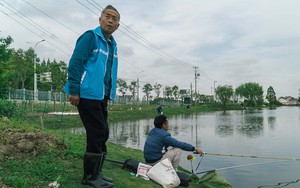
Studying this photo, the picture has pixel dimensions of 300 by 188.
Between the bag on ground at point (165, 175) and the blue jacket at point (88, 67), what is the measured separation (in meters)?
1.79

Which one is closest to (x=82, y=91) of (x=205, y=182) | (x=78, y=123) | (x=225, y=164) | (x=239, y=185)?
(x=205, y=182)

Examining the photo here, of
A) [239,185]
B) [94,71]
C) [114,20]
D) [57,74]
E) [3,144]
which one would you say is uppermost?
[57,74]

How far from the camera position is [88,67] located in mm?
3611

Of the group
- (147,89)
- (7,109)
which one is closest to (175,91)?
(147,89)

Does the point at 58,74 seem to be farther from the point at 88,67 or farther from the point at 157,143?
the point at 88,67

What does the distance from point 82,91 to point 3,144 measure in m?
2.10

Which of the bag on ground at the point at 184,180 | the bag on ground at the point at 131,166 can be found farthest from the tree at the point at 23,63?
the bag on ground at the point at 184,180

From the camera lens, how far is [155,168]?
16.2 ft

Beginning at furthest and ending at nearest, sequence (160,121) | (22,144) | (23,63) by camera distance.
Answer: (23,63) → (160,121) → (22,144)

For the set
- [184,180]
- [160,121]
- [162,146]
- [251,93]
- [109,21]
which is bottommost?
[184,180]

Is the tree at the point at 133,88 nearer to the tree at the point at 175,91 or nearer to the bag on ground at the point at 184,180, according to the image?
the tree at the point at 175,91

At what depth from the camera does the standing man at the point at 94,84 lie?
11.6 feet

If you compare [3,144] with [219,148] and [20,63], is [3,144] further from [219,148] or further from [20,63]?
[20,63]

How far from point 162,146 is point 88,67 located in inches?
99.1
